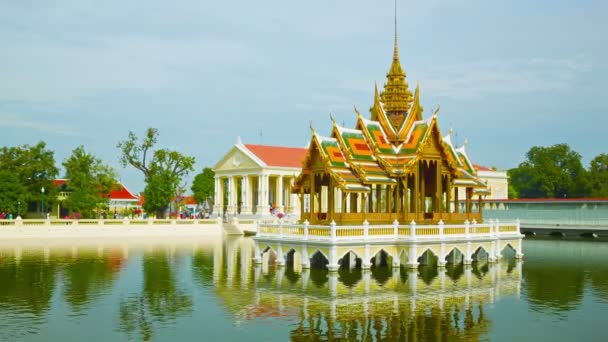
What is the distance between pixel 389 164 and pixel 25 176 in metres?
45.4

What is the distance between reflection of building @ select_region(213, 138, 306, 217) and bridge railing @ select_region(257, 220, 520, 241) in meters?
44.8

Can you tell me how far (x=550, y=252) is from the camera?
1794 inches

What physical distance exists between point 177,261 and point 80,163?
3859 cm

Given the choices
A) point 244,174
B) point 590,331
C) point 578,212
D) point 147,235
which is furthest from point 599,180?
point 590,331

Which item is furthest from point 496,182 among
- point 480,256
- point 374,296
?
point 374,296

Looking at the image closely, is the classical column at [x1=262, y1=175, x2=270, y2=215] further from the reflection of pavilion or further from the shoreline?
the reflection of pavilion

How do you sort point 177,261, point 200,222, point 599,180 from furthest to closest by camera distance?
point 599,180, point 200,222, point 177,261

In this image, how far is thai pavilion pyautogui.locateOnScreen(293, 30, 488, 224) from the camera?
32.8 m

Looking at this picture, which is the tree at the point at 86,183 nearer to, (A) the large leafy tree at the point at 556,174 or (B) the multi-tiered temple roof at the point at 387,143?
(B) the multi-tiered temple roof at the point at 387,143

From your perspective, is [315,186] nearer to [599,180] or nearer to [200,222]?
[200,222]

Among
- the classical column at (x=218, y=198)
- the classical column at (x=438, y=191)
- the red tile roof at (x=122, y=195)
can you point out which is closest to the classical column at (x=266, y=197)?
the classical column at (x=218, y=198)

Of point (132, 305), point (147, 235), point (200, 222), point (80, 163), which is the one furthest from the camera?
point (80, 163)

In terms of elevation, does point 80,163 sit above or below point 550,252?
above

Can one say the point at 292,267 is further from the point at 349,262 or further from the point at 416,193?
the point at 416,193
